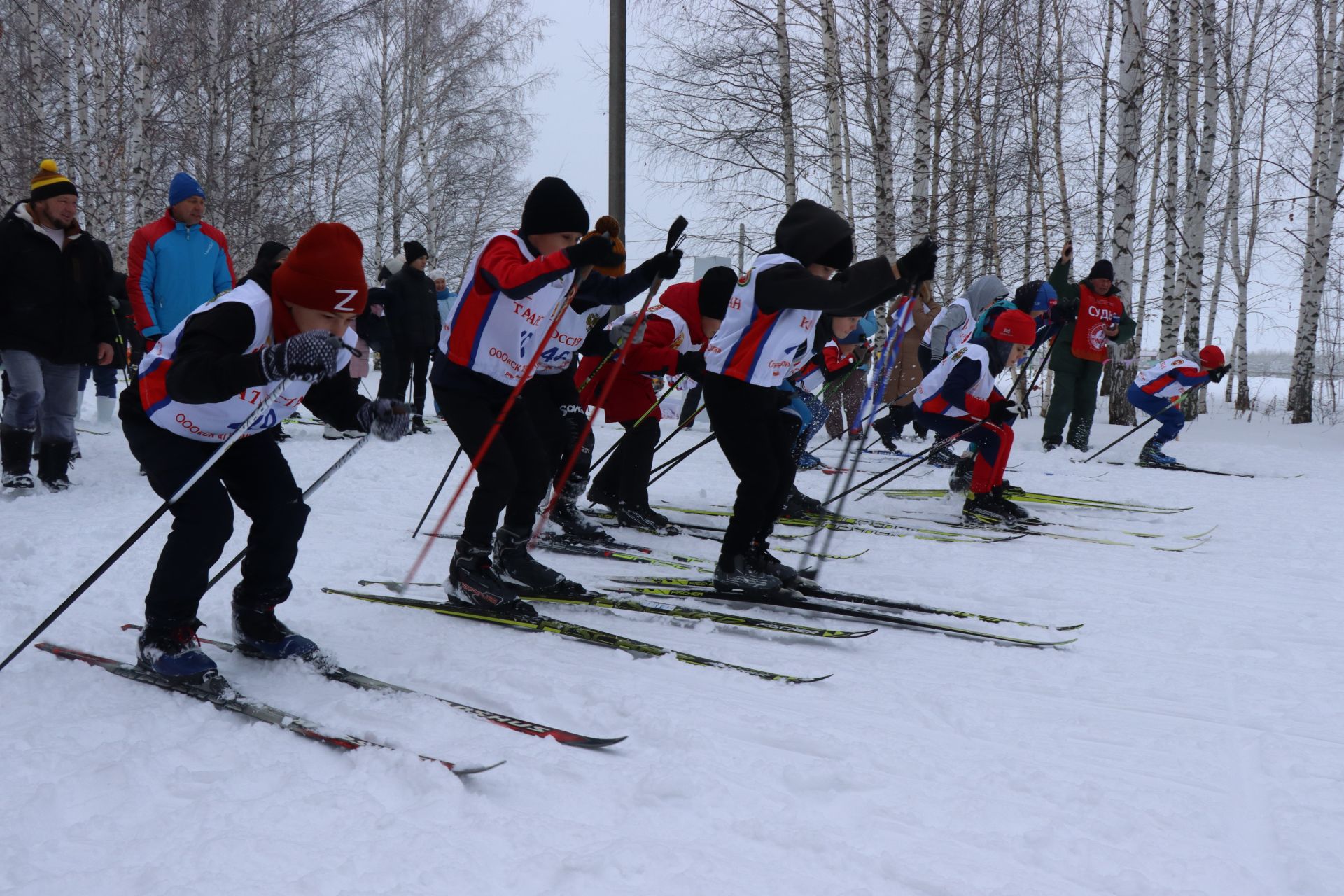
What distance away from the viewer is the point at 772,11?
12977mm

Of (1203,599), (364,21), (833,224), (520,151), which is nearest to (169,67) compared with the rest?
(364,21)

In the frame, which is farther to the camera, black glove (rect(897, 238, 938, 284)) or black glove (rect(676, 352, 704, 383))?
black glove (rect(676, 352, 704, 383))

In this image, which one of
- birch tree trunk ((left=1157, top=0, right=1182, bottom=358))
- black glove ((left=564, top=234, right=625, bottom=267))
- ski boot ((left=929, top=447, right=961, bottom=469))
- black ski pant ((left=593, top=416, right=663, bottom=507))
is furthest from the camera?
birch tree trunk ((left=1157, top=0, right=1182, bottom=358))

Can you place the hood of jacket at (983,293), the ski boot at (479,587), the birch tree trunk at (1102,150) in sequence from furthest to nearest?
the birch tree trunk at (1102,150)
the hood of jacket at (983,293)
the ski boot at (479,587)

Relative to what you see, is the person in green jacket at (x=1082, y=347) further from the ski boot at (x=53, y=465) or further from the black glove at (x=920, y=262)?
the ski boot at (x=53, y=465)

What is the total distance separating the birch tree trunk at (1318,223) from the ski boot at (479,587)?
1232 centimetres

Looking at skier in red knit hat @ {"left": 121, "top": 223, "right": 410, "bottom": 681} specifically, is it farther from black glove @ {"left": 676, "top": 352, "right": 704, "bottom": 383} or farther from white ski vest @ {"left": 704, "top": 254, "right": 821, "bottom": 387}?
black glove @ {"left": 676, "top": 352, "right": 704, "bottom": 383}

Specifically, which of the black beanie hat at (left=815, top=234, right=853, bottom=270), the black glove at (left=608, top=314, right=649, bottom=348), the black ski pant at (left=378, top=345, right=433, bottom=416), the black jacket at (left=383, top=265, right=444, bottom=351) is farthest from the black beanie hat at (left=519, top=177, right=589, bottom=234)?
the black jacket at (left=383, top=265, right=444, bottom=351)

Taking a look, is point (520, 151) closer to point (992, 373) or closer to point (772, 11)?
point (772, 11)

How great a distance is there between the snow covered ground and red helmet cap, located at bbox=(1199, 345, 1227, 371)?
5.25 metres

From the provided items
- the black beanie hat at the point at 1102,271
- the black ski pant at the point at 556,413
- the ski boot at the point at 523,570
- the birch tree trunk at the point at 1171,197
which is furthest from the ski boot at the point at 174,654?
the birch tree trunk at the point at 1171,197

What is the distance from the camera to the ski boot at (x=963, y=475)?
695 centimetres

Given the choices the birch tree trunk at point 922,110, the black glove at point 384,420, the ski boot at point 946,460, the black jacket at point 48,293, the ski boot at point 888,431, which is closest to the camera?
the black glove at point 384,420

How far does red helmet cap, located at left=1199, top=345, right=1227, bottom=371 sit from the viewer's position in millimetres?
8930
